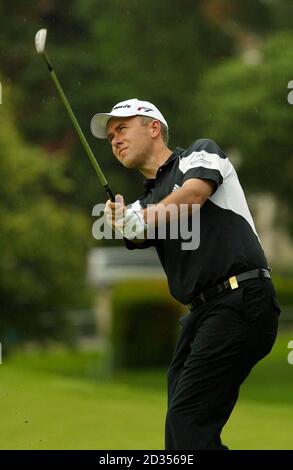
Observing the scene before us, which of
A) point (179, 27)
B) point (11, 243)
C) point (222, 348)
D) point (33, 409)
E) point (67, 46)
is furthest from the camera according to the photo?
point (67, 46)

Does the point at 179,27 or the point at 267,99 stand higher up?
the point at 179,27

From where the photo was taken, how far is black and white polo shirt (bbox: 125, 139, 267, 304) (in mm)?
4582

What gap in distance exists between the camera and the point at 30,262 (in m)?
17.1

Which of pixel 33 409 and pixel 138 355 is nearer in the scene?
pixel 33 409

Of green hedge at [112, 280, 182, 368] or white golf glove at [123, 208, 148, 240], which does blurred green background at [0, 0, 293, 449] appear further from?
white golf glove at [123, 208, 148, 240]

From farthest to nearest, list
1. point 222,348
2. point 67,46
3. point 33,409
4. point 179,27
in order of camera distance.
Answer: point 67,46 → point 179,27 → point 33,409 → point 222,348

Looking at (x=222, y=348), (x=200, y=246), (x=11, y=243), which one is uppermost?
(x=11, y=243)

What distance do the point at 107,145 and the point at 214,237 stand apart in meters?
13.3

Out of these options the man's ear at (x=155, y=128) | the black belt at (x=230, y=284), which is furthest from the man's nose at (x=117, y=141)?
the black belt at (x=230, y=284)

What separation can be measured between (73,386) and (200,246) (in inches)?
281

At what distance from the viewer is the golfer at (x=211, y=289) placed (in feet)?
14.8

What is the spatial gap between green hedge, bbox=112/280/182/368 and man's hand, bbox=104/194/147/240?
11236 mm
